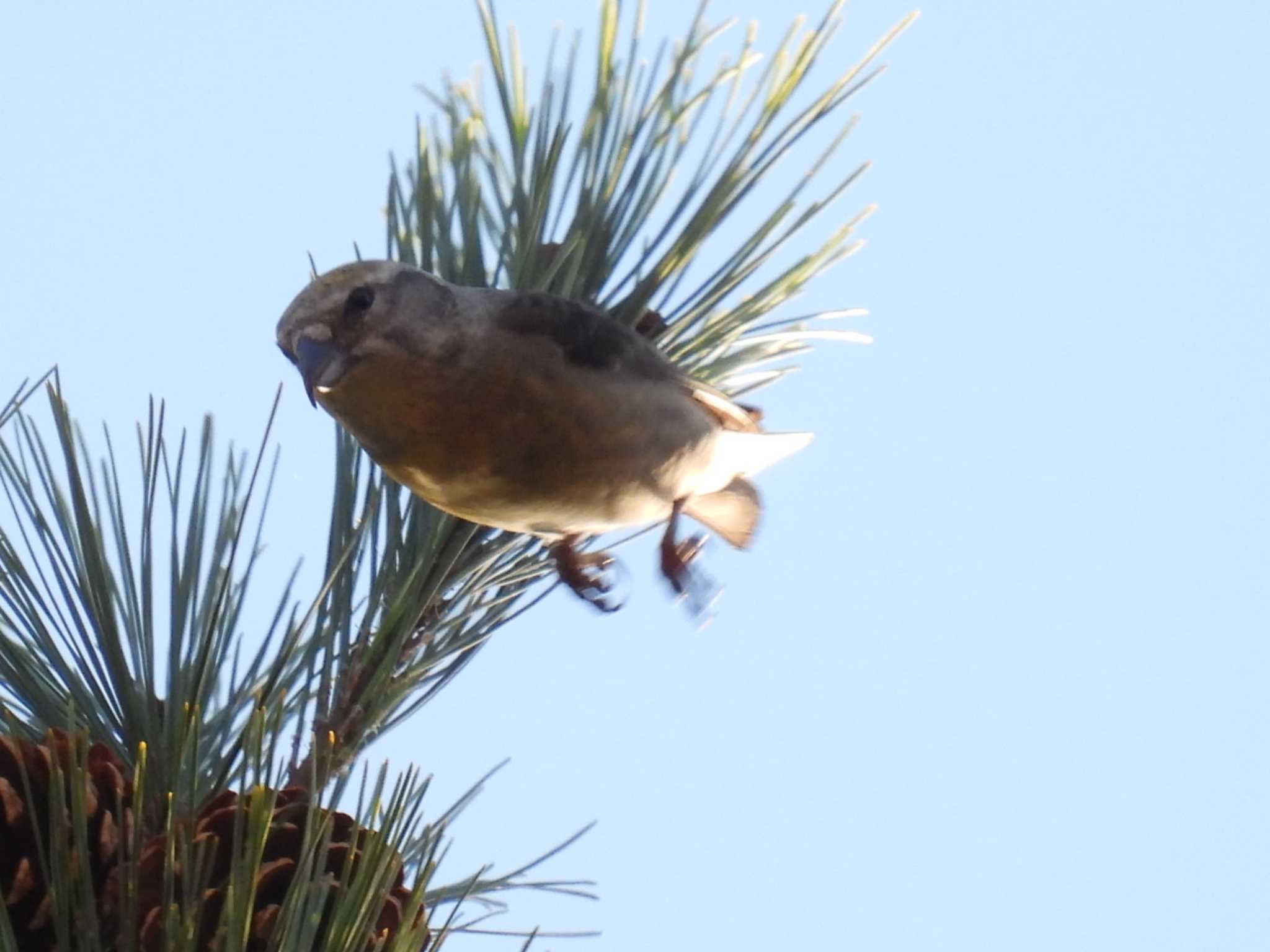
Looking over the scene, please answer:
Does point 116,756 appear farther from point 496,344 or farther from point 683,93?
point 683,93

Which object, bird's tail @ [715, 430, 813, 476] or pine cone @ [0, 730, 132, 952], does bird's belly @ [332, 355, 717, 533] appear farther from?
pine cone @ [0, 730, 132, 952]

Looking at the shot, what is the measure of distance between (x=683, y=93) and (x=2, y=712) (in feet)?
3.53

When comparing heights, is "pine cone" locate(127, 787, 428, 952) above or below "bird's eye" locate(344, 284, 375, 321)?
below

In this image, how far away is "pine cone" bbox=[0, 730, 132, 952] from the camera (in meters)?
1.09

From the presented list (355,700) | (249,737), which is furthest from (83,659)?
(249,737)

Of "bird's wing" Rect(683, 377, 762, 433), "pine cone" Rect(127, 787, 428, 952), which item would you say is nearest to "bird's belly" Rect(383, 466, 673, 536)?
"bird's wing" Rect(683, 377, 762, 433)

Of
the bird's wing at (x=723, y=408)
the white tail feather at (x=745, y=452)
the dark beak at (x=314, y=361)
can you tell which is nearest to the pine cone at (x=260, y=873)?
the dark beak at (x=314, y=361)

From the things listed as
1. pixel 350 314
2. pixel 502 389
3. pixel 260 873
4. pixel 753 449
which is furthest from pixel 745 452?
pixel 260 873

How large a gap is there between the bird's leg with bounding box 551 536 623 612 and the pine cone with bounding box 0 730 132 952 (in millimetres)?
756

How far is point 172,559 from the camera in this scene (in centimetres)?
140

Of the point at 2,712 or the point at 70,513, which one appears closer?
the point at 2,712

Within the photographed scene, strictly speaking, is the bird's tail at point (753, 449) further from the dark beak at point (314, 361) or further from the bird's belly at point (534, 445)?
the dark beak at point (314, 361)

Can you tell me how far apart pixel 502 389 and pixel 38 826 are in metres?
0.96

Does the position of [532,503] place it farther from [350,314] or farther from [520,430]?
[350,314]
